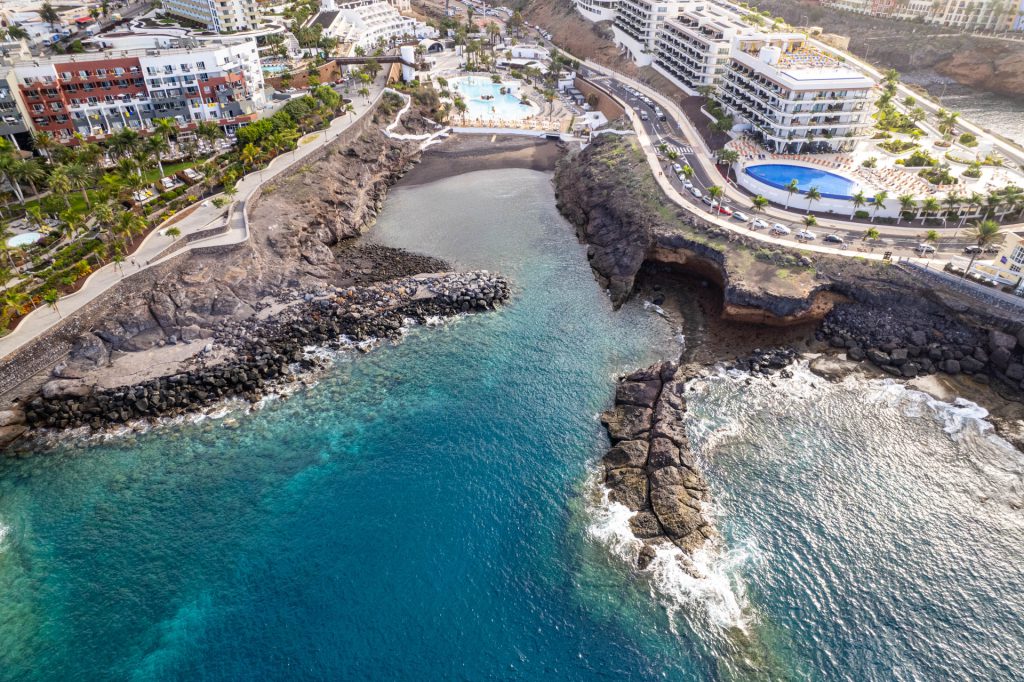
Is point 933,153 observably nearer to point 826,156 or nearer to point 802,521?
point 826,156

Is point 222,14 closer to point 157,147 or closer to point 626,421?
point 157,147

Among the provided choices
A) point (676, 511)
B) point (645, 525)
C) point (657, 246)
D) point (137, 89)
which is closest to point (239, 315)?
point (645, 525)

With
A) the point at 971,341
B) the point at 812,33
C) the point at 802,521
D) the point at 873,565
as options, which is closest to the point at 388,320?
the point at 802,521

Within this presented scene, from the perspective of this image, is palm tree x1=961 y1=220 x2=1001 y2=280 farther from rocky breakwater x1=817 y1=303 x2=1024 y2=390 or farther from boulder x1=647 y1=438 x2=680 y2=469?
boulder x1=647 y1=438 x2=680 y2=469

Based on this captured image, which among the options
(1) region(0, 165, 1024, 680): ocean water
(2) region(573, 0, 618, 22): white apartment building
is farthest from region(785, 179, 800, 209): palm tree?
(2) region(573, 0, 618, 22): white apartment building

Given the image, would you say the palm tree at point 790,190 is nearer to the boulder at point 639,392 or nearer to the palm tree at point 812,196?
the palm tree at point 812,196
